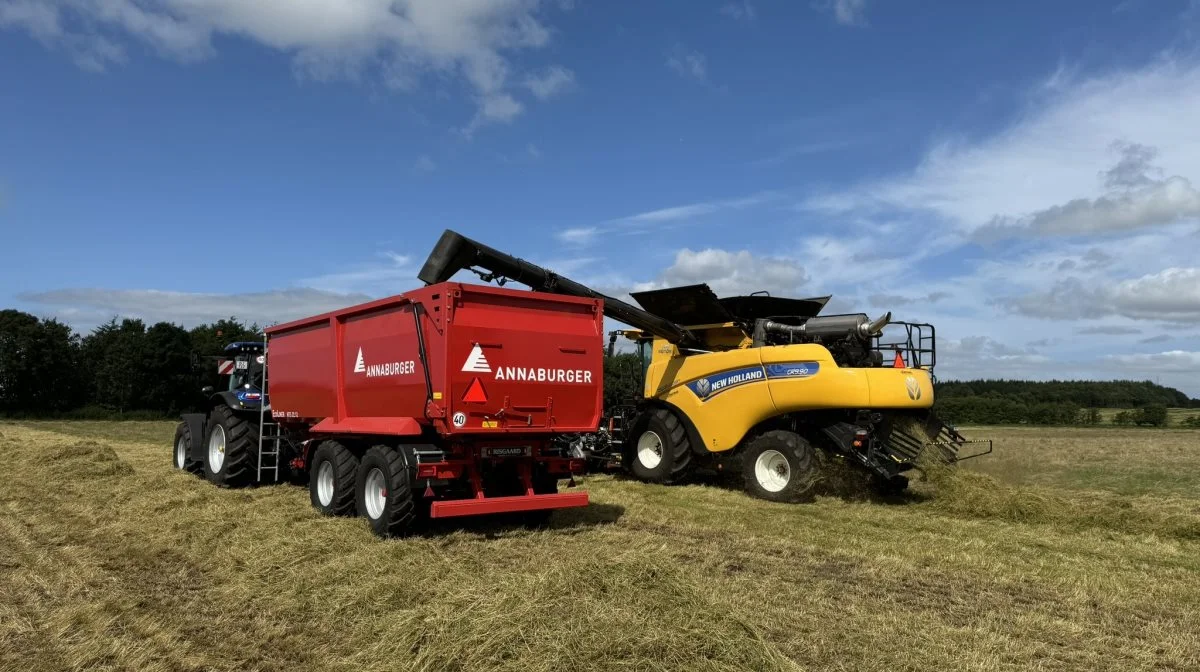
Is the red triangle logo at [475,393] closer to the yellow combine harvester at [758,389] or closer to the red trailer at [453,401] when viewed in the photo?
the red trailer at [453,401]

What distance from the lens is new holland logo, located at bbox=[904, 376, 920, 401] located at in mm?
10453

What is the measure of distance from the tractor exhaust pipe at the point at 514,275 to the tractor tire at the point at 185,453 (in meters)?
5.61

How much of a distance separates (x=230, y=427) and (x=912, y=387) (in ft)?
30.6

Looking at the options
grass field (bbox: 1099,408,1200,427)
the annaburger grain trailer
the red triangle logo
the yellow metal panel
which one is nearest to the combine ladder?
the annaburger grain trailer

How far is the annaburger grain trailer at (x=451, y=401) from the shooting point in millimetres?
7426

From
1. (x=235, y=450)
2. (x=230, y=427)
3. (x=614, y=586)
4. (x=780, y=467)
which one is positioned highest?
(x=230, y=427)

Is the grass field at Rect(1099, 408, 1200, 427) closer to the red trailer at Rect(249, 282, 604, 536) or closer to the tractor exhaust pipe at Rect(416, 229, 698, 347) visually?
the tractor exhaust pipe at Rect(416, 229, 698, 347)

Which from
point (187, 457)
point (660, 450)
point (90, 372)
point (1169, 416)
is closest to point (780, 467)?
point (660, 450)

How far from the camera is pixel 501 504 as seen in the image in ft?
24.8

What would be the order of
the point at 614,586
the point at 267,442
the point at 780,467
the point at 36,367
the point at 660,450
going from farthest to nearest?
the point at 36,367
the point at 660,450
the point at 267,442
the point at 780,467
the point at 614,586

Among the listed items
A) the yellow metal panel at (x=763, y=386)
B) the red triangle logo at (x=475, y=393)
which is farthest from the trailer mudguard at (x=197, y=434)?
the yellow metal panel at (x=763, y=386)

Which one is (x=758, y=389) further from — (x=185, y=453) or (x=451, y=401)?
(x=185, y=453)

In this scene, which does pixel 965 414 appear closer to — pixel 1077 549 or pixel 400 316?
pixel 1077 549

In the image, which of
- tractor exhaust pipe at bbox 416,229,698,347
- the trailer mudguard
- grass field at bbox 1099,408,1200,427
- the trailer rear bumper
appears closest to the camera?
the trailer rear bumper
